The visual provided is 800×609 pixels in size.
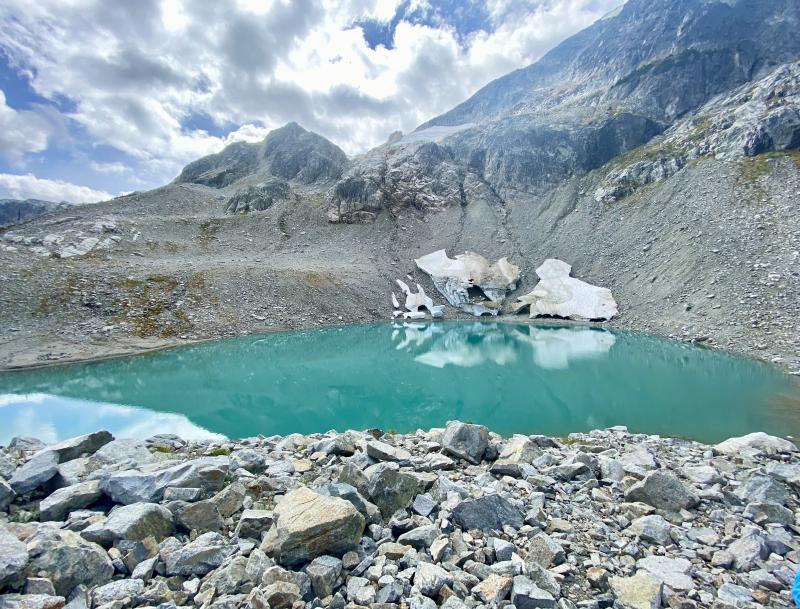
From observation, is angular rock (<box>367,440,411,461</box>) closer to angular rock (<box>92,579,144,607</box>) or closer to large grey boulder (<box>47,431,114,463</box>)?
angular rock (<box>92,579,144,607</box>)

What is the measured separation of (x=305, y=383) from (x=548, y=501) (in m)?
22.8

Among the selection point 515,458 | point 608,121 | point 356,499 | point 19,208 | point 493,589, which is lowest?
point 515,458

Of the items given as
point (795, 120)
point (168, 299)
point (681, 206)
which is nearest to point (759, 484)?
point (168, 299)

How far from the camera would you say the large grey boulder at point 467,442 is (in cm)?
970

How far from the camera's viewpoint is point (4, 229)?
60.2 metres

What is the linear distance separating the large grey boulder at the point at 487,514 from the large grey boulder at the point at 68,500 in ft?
19.8

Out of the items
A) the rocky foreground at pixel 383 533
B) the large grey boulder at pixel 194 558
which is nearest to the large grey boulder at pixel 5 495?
the rocky foreground at pixel 383 533

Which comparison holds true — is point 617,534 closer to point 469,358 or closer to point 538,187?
point 469,358

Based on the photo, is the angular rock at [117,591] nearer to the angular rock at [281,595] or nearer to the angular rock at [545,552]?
the angular rock at [281,595]

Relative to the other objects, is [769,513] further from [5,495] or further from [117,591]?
[5,495]

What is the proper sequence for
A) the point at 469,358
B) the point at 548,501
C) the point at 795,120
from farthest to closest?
the point at 795,120 < the point at 469,358 < the point at 548,501

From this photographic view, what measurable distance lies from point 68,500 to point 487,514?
22.2ft

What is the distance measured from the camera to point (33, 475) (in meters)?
7.12

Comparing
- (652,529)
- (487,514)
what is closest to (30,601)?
(487,514)
